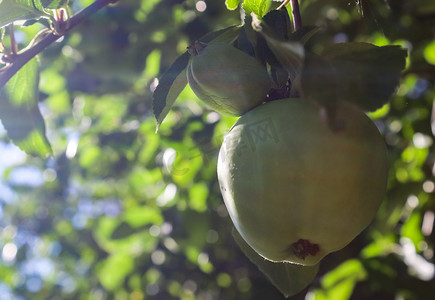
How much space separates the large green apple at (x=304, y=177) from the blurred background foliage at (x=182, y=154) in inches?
21.8

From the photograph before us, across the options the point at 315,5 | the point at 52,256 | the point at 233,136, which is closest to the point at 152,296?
the point at 52,256

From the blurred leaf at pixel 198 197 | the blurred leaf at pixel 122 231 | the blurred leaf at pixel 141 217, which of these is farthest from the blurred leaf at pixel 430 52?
the blurred leaf at pixel 122 231

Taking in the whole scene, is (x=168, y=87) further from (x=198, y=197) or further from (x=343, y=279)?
(x=343, y=279)

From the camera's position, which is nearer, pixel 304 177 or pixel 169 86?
pixel 304 177

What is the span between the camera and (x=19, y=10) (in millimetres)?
882

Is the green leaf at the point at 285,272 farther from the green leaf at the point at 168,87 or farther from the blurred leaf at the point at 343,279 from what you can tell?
the blurred leaf at the point at 343,279

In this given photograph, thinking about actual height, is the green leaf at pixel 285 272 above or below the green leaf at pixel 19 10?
below

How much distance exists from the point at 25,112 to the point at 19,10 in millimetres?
212

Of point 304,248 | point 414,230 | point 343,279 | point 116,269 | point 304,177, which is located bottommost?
point 116,269

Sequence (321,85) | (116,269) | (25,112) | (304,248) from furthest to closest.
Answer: (116,269) → (25,112) → (304,248) → (321,85)

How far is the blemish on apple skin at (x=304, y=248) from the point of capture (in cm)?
62

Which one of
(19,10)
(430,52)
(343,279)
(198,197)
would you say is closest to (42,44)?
(19,10)

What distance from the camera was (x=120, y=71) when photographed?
176 cm

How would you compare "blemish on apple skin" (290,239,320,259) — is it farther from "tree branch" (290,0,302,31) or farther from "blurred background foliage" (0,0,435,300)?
"blurred background foliage" (0,0,435,300)
